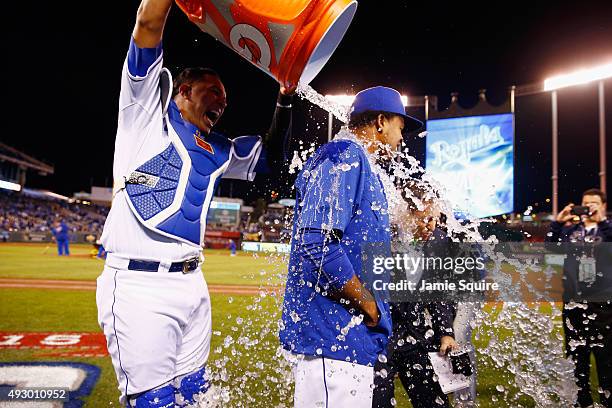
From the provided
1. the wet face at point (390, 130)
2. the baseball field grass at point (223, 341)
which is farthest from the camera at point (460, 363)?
the wet face at point (390, 130)

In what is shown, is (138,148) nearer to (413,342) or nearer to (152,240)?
(152,240)

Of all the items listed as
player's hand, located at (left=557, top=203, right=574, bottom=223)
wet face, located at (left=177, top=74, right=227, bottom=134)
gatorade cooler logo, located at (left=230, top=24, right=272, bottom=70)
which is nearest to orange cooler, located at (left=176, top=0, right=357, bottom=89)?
gatorade cooler logo, located at (left=230, top=24, right=272, bottom=70)

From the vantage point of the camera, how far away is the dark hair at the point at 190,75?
2271mm

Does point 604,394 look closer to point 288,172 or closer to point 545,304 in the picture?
point 288,172

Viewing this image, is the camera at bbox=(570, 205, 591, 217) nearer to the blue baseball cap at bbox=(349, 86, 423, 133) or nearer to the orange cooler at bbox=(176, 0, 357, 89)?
the blue baseball cap at bbox=(349, 86, 423, 133)

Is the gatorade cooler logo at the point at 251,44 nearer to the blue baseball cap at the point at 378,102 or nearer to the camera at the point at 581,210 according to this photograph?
the blue baseball cap at the point at 378,102

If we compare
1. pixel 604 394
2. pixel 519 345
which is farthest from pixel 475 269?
pixel 519 345

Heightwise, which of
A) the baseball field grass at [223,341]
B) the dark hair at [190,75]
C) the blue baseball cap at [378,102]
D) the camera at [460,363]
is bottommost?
the baseball field grass at [223,341]

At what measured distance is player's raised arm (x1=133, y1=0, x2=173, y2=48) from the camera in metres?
1.76

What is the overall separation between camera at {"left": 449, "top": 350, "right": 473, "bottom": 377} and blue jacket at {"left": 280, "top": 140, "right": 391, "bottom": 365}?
1335 mm

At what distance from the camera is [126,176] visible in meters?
1.99

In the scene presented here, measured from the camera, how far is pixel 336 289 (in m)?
1.70

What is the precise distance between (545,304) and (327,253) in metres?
11.8

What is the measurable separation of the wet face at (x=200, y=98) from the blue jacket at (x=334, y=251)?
0.73 meters
